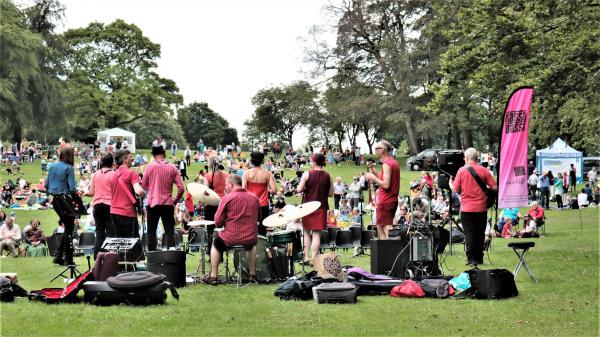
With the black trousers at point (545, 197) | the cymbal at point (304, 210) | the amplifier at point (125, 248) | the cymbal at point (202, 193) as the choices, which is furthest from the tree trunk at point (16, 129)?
the cymbal at point (304, 210)

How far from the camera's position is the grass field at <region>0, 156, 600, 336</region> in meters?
8.14

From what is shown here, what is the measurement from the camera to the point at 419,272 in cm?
1162

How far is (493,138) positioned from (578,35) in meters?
51.2

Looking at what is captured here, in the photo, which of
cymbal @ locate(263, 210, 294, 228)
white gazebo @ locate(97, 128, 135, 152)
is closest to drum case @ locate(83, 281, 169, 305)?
cymbal @ locate(263, 210, 294, 228)

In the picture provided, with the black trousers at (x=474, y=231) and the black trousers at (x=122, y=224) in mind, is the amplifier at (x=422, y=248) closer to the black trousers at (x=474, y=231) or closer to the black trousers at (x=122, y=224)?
the black trousers at (x=474, y=231)

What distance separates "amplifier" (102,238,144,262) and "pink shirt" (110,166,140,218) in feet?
3.78

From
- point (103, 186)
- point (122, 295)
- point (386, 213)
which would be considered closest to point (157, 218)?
point (103, 186)

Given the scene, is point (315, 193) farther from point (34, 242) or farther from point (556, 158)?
point (556, 158)

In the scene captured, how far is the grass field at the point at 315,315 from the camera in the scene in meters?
8.14

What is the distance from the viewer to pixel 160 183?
1232 cm

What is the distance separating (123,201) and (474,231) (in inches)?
199

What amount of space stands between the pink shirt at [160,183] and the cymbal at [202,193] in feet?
0.63

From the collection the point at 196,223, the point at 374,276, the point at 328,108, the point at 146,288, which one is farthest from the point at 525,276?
the point at 328,108

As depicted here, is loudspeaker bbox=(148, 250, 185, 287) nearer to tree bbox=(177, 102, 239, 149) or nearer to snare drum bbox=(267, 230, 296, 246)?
snare drum bbox=(267, 230, 296, 246)
